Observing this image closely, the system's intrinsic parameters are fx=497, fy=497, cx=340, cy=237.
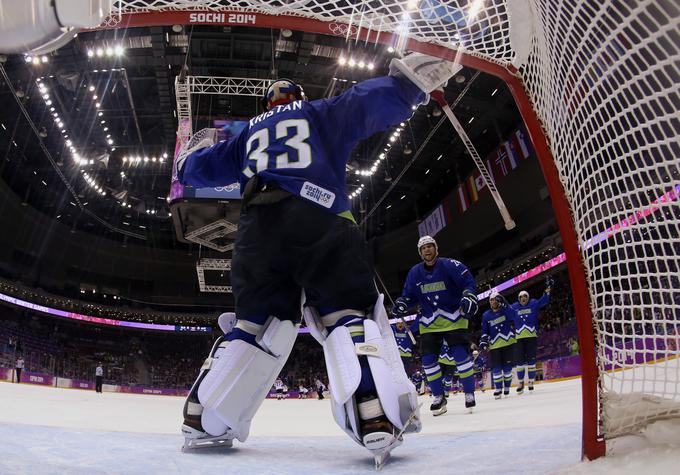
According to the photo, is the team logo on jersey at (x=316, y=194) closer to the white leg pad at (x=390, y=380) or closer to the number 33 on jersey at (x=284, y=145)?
the number 33 on jersey at (x=284, y=145)

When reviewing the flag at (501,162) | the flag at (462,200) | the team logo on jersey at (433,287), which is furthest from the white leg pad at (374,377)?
the flag at (462,200)

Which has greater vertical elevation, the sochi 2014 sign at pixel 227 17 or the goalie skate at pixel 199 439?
the sochi 2014 sign at pixel 227 17

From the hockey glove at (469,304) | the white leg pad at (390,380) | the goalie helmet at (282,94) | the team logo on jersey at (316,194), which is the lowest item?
the white leg pad at (390,380)

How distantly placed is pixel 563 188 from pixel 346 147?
0.79 metres

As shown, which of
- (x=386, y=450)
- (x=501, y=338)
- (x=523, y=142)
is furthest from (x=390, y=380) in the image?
(x=523, y=142)

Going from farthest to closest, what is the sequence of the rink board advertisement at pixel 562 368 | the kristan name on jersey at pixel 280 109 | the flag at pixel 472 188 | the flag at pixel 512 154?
the flag at pixel 472 188
the flag at pixel 512 154
the rink board advertisement at pixel 562 368
the kristan name on jersey at pixel 280 109

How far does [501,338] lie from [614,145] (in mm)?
5990

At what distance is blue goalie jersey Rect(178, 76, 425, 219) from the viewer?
1.57 metres

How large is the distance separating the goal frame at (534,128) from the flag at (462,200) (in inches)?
Answer: 672

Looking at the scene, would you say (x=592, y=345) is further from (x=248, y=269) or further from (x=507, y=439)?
(x=248, y=269)

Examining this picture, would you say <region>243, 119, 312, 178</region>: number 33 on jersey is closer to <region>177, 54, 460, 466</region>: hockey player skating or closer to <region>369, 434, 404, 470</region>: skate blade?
<region>177, 54, 460, 466</region>: hockey player skating

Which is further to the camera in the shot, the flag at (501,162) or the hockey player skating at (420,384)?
the flag at (501,162)

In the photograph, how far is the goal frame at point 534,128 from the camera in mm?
1025

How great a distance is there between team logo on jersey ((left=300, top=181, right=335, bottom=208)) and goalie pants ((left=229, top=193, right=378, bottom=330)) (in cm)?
2
